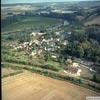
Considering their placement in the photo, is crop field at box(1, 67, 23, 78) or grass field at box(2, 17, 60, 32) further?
grass field at box(2, 17, 60, 32)

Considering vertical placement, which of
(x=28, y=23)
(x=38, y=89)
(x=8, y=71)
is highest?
(x=28, y=23)

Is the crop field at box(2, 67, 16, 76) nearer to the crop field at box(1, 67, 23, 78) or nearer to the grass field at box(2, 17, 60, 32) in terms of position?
the crop field at box(1, 67, 23, 78)

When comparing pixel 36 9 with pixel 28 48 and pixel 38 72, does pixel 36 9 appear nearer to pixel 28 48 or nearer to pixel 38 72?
pixel 28 48

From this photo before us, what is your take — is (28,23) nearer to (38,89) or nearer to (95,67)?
(38,89)

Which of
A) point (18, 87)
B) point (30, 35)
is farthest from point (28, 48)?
point (18, 87)

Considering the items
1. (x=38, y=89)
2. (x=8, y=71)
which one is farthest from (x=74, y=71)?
(x=8, y=71)

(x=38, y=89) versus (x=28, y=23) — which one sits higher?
(x=28, y=23)

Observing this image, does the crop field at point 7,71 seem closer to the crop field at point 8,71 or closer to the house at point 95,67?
the crop field at point 8,71

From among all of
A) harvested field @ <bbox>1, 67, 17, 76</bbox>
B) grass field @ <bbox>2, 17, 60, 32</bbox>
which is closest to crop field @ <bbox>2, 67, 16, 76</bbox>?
harvested field @ <bbox>1, 67, 17, 76</bbox>
